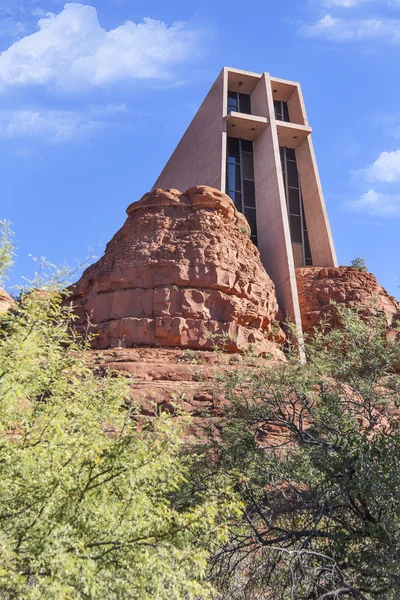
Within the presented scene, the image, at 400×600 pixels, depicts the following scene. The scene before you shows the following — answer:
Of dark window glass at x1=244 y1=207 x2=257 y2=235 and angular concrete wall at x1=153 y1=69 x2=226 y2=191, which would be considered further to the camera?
dark window glass at x1=244 y1=207 x2=257 y2=235

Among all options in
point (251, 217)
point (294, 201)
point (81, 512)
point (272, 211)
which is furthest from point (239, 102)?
point (81, 512)

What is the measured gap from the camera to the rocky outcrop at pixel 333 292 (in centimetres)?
2306

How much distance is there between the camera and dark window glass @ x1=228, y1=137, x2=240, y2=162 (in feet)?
94.7

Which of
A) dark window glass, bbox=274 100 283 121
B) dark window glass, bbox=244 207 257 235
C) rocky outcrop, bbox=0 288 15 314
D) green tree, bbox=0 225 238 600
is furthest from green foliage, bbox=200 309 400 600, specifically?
dark window glass, bbox=274 100 283 121

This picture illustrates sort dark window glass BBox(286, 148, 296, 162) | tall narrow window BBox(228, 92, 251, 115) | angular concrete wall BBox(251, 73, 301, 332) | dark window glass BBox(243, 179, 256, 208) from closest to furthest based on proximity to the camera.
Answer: angular concrete wall BBox(251, 73, 301, 332)
dark window glass BBox(243, 179, 256, 208)
tall narrow window BBox(228, 92, 251, 115)
dark window glass BBox(286, 148, 296, 162)

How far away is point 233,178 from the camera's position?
2848 cm

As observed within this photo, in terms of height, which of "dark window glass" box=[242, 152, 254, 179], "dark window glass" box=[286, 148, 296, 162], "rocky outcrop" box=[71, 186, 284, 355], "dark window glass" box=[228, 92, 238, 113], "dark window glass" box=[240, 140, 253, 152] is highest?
"dark window glass" box=[228, 92, 238, 113]

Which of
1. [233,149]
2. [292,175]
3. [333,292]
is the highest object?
[233,149]

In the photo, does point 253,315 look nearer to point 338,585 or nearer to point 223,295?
point 223,295

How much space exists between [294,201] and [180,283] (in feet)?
42.4

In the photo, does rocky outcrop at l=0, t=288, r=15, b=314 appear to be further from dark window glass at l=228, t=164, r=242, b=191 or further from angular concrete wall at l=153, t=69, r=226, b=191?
dark window glass at l=228, t=164, r=242, b=191

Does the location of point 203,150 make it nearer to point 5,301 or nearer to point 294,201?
point 294,201

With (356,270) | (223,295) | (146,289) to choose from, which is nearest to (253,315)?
(223,295)

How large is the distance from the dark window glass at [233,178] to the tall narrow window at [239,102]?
392 centimetres
